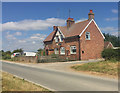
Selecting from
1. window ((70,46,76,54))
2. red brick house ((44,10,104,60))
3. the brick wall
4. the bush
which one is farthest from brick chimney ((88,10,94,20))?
the bush

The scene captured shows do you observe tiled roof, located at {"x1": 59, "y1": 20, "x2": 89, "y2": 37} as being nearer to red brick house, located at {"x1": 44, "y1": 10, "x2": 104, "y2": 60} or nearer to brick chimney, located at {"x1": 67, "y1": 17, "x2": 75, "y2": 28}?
red brick house, located at {"x1": 44, "y1": 10, "x2": 104, "y2": 60}

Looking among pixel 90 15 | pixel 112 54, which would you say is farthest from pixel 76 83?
pixel 90 15

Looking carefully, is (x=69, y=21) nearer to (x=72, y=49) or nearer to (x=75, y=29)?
(x=75, y=29)

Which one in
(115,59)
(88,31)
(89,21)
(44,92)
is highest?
(89,21)

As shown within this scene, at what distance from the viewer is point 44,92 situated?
6.43m

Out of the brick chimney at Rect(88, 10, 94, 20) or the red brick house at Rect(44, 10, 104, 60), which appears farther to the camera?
the brick chimney at Rect(88, 10, 94, 20)

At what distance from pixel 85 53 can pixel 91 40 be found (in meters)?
3.05

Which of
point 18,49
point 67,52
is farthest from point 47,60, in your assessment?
point 18,49

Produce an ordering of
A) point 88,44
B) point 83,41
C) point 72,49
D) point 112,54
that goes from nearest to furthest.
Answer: point 112,54 → point 83,41 → point 88,44 → point 72,49

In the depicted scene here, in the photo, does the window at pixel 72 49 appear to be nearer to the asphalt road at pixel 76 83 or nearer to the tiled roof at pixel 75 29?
the tiled roof at pixel 75 29

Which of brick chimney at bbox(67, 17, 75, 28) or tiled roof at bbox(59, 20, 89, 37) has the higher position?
brick chimney at bbox(67, 17, 75, 28)

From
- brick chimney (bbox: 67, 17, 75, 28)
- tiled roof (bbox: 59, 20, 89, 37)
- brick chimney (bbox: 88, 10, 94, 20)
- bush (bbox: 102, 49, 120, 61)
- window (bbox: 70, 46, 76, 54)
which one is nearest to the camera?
bush (bbox: 102, 49, 120, 61)

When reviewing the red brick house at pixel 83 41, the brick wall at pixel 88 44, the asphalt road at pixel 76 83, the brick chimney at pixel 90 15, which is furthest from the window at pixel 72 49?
the asphalt road at pixel 76 83

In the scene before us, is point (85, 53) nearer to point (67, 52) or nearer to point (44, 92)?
point (67, 52)
